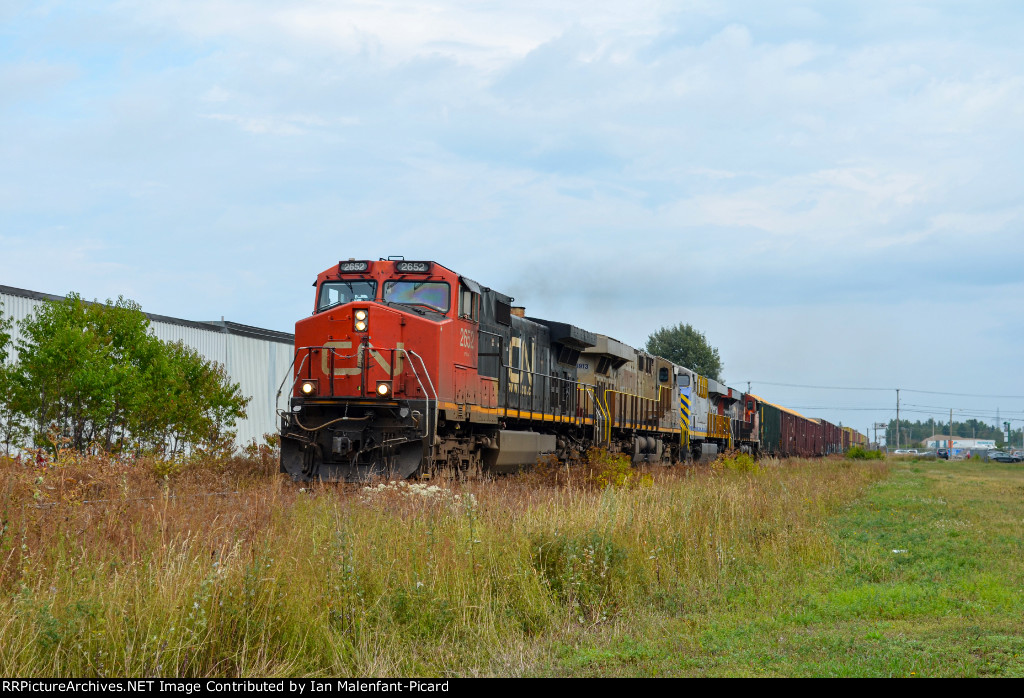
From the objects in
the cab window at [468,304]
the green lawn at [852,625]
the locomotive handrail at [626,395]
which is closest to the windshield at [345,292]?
the cab window at [468,304]

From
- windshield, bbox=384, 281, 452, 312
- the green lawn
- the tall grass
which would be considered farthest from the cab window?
the green lawn

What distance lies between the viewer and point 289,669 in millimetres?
5391

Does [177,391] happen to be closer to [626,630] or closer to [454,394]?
[454,394]

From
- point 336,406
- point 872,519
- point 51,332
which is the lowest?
point 872,519

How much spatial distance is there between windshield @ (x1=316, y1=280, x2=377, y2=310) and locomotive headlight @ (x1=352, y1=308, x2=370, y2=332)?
1.07 metres

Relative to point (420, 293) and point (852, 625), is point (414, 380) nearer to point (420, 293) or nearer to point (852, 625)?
point (420, 293)

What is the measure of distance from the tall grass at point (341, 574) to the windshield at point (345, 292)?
4886 mm

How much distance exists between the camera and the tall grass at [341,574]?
529cm

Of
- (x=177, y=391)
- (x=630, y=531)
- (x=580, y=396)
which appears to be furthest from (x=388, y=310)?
(x=177, y=391)

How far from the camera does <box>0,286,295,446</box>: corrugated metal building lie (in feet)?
97.5

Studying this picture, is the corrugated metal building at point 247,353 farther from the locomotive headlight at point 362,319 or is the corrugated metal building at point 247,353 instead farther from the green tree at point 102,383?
the locomotive headlight at point 362,319

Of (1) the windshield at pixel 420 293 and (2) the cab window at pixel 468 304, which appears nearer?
(1) the windshield at pixel 420 293

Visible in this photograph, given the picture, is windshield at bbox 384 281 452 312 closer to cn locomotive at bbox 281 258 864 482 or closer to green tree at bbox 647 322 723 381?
cn locomotive at bbox 281 258 864 482
